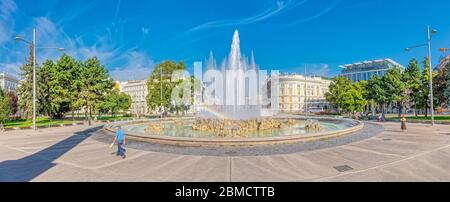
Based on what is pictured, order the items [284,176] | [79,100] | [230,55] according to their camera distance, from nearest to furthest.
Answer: [284,176] < [230,55] < [79,100]

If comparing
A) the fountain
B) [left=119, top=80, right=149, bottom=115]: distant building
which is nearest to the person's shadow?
the fountain

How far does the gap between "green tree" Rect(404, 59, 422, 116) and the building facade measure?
66.4 meters

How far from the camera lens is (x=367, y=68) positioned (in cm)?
12675

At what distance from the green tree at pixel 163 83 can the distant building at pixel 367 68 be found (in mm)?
105291

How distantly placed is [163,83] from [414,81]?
48.4 meters

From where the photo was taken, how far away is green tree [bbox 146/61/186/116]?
175 feet

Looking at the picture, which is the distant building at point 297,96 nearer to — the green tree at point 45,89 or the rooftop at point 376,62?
the rooftop at point 376,62

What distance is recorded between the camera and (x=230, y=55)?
34969 millimetres

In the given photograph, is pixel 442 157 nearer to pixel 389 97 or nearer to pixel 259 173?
pixel 259 173

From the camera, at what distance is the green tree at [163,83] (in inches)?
2104

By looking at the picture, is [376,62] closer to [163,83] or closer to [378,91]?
[378,91]

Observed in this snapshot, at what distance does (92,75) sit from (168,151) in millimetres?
37436

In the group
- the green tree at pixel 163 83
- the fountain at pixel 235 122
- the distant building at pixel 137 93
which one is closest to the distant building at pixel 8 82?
the distant building at pixel 137 93
